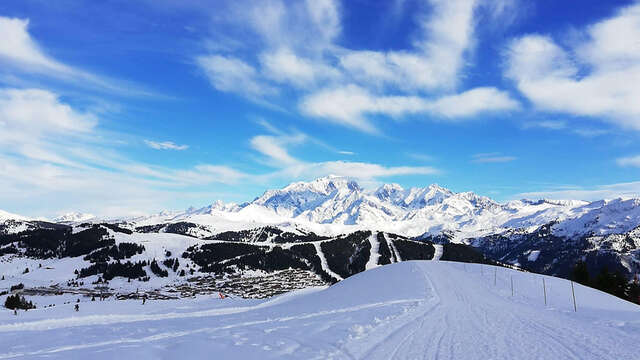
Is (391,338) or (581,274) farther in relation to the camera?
(581,274)

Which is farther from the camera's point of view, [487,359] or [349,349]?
[349,349]

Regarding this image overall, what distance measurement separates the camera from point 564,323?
75.2 ft

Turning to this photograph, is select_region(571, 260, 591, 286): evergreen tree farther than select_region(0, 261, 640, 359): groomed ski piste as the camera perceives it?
Yes

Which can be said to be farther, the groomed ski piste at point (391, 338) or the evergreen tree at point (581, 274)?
the evergreen tree at point (581, 274)

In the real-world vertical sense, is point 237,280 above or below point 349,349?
below

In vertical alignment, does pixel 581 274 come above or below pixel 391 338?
below

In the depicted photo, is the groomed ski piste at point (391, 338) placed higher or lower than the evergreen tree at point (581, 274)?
higher

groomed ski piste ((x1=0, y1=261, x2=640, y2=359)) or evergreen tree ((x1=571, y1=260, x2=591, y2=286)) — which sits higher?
groomed ski piste ((x1=0, y1=261, x2=640, y2=359))

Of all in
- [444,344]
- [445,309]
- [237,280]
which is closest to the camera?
[444,344]

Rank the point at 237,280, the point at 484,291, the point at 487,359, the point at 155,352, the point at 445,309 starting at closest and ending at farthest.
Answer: the point at 487,359 < the point at 155,352 < the point at 445,309 < the point at 484,291 < the point at 237,280

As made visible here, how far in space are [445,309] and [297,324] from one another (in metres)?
11.9

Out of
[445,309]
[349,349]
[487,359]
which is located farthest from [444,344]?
[445,309]

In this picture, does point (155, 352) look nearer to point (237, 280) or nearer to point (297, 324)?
point (297, 324)

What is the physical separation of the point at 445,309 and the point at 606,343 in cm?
1287
